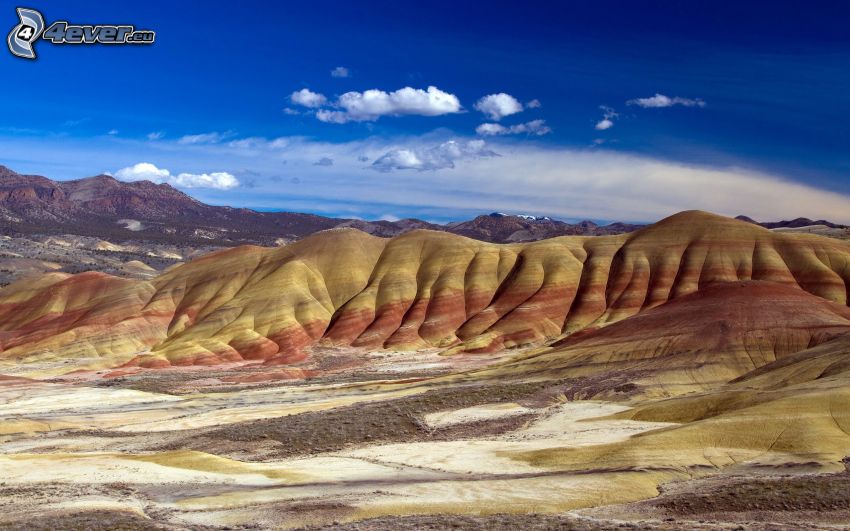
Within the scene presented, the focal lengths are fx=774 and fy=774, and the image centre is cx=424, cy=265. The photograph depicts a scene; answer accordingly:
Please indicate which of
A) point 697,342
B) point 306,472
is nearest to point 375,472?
point 306,472

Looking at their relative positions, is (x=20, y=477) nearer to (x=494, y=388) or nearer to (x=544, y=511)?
(x=544, y=511)

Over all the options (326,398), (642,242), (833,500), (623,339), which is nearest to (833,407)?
(833,500)

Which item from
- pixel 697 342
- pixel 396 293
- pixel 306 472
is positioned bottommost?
pixel 306 472

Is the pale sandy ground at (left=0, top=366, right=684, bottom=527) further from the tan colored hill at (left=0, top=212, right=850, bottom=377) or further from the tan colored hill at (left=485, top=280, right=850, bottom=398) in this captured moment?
the tan colored hill at (left=0, top=212, right=850, bottom=377)

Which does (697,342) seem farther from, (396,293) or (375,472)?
(396,293)

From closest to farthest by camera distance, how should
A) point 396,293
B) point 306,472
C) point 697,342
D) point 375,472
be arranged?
point 375,472, point 306,472, point 697,342, point 396,293
